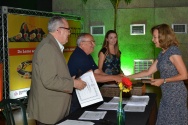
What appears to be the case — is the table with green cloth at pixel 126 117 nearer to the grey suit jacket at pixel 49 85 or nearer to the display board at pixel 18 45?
the grey suit jacket at pixel 49 85

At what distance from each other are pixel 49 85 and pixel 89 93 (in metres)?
0.46

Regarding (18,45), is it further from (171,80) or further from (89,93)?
(171,80)

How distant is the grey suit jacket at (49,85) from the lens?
2541 mm

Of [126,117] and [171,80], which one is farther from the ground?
[171,80]

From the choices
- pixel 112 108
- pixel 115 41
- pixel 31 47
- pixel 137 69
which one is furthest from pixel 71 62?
pixel 137 69

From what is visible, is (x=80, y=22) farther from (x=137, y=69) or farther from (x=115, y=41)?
(x=115, y=41)

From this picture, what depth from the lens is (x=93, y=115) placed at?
2.65 m

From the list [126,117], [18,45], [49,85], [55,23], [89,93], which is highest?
[55,23]

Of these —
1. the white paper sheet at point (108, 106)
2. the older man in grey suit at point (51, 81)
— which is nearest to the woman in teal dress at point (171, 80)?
the white paper sheet at point (108, 106)

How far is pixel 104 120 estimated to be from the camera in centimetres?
240

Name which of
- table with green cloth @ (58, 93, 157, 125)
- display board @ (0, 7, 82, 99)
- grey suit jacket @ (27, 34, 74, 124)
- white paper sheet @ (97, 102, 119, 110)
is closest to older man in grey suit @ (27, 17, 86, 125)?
grey suit jacket @ (27, 34, 74, 124)

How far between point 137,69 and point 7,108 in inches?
230

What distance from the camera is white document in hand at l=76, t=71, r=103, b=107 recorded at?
2.82 metres

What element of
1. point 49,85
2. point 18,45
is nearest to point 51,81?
point 49,85
